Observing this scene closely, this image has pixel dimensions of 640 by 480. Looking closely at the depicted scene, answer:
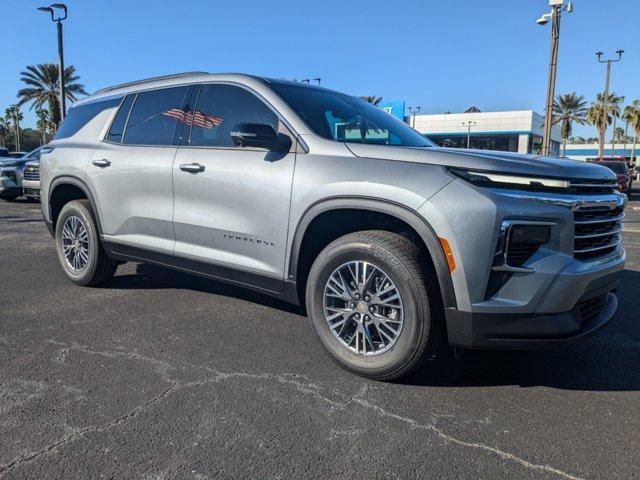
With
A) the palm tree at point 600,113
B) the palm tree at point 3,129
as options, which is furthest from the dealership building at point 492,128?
the palm tree at point 3,129

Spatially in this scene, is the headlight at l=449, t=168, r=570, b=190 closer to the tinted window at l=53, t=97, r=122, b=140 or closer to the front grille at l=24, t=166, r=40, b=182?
the tinted window at l=53, t=97, r=122, b=140

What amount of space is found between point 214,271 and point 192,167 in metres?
0.80

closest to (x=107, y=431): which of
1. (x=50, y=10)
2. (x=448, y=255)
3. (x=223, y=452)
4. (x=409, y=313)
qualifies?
(x=223, y=452)

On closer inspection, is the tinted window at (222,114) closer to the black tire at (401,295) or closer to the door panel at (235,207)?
the door panel at (235,207)

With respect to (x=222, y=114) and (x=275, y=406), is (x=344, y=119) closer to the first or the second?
(x=222, y=114)

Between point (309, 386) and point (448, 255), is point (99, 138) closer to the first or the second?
point (309, 386)

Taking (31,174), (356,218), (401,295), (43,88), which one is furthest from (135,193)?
(43,88)

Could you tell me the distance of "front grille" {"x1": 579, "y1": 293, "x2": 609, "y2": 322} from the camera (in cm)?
297

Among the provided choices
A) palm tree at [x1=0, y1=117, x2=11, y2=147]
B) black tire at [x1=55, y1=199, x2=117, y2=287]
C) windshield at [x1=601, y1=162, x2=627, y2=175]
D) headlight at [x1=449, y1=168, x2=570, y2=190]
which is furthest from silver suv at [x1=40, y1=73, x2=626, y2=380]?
palm tree at [x1=0, y1=117, x2=11, y2=147]

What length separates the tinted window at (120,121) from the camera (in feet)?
16.1

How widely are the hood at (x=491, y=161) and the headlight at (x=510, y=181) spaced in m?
0.03

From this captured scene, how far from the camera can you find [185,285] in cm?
551

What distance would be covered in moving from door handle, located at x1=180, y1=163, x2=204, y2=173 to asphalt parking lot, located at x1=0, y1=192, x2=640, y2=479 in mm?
1218

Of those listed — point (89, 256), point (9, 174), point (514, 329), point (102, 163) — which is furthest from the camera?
point (9, 174)
